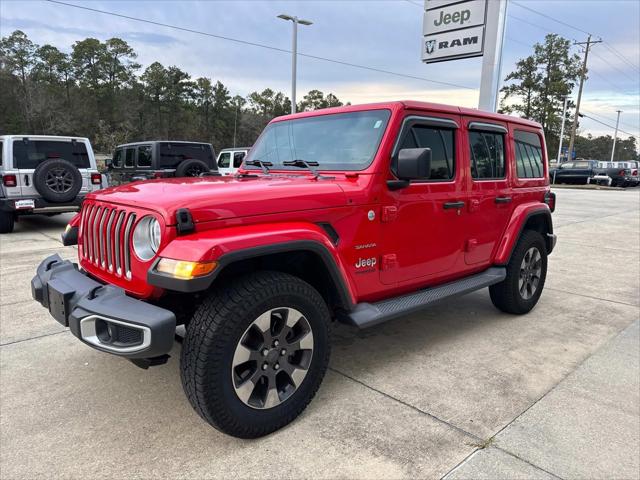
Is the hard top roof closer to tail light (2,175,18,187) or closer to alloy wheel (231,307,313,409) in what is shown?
alloy wheel (231,307,313,409)

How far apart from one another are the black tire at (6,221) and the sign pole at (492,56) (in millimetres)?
9855

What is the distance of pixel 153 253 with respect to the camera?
2246 mm

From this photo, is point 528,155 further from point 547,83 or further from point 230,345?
point 547,83

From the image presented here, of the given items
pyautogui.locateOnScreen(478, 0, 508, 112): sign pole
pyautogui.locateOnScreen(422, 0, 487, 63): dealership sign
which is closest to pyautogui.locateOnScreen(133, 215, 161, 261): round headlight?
pyautogui.locateOnScreen(478, 0, 508, 112): sign pole

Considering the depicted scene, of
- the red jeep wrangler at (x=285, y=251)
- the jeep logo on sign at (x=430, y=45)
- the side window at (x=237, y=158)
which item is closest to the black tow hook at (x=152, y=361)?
the red jeep wrangler at (x=285, y=251)

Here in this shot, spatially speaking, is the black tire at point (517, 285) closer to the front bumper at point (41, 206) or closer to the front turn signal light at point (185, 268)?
the front turn signal light at point (185, 268)

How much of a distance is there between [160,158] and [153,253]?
9.96 m

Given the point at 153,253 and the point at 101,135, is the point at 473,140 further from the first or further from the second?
the point at 101,135

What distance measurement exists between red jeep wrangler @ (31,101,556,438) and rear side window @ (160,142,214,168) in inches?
337

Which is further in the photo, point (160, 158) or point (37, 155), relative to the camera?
point (160, 158)

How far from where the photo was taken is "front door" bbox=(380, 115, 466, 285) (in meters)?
3.04

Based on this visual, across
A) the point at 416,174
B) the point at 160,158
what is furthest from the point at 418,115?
the point at 160,158

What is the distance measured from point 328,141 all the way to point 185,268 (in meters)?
1.67

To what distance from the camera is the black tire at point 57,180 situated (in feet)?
26.1
